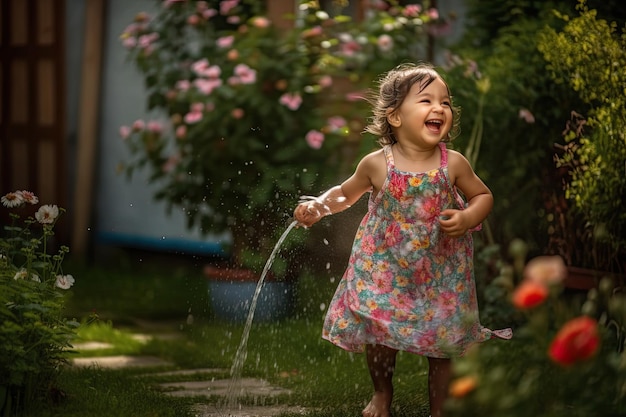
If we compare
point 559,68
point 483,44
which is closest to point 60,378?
point 559,68

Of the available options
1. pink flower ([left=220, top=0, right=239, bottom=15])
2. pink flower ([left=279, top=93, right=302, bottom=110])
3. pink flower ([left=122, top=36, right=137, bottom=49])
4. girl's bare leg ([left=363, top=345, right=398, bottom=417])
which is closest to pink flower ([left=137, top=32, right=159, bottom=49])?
pink flower ([left=122, top=36, right=137, bottom=49])

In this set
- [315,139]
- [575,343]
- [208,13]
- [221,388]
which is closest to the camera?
[575,343]

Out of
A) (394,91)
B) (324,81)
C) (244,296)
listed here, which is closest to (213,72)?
(324,81)

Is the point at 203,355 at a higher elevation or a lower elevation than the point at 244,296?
higher

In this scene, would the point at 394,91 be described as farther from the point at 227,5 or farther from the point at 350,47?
the point at 227,5

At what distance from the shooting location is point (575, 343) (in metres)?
1.87

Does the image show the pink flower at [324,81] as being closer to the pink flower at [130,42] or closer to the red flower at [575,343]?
the pink flower at [130,42]

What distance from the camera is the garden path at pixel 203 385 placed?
375 cm

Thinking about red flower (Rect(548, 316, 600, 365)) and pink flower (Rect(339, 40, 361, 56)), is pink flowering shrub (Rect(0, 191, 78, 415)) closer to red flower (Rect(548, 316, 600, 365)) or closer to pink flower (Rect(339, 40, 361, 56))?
red flower (Rect(548, 316, 600, 365))

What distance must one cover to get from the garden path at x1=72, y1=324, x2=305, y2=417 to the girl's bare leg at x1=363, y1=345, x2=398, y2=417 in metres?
Answer: 0.33

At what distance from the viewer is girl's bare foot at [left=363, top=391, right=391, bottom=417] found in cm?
347

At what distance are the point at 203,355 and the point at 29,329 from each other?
1776 millimetres

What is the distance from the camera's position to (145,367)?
4.77 m

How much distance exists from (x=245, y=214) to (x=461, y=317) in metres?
2.88
